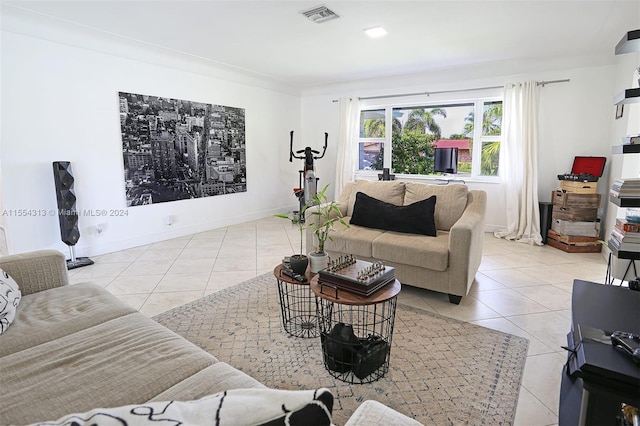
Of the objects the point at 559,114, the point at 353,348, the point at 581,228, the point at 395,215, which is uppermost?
the point at 559,114

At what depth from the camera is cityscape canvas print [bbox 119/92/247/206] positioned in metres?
4.39

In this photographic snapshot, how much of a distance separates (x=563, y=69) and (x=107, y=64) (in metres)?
5.60

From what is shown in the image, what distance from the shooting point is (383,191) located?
12.2ft

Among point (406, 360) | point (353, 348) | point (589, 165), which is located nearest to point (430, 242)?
point (406, 360)

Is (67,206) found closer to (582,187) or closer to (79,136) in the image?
(79,136)

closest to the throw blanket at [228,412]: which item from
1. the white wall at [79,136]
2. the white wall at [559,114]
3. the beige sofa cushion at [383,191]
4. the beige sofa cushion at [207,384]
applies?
the beige sofa cushion at [207,384]

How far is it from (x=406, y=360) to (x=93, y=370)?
Result: 5.14 ft

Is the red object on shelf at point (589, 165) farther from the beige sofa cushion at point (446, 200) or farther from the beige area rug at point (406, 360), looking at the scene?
the beige area rug at point (406, 360)

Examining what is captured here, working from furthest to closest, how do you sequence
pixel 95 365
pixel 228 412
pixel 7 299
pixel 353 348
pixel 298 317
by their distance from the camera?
1. pixel 298 317
2. pixel 353 348
3. pixel 7 299
4. pixel 95 365
5. pixel 228 412

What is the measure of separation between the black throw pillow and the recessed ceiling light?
166cm

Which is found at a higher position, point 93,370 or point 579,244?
→ point 93,370

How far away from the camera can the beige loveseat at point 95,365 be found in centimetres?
105

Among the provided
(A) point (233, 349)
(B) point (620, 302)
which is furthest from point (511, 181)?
(A) point (233, 349)

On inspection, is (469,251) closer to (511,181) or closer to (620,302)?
(620,302)
